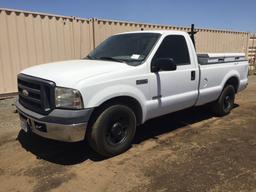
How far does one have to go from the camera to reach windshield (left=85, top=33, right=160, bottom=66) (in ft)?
16.1

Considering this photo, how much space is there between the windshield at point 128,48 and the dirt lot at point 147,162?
149 centimetres

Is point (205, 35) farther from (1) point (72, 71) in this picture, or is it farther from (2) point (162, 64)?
(1) point (72, 71)

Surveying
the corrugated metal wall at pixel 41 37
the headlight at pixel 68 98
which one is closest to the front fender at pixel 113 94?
the headlight at pixel 68 98

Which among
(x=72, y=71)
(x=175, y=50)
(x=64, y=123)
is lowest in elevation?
(x=64, y=123)

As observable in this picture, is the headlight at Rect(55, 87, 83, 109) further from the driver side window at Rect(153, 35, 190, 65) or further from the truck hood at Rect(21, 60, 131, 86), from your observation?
the driver side window at Rect(153, 35, 190, 65)

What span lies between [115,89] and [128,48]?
4.00ft

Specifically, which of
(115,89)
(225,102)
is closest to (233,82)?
(225,102)

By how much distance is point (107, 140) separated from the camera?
4.38 metres

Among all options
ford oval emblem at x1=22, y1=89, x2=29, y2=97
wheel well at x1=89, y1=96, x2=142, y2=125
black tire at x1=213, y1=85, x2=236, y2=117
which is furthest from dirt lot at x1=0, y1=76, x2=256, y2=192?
ford oval emblem at x1=22, y1=89, x2=29, y2=97

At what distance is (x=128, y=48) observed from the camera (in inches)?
205

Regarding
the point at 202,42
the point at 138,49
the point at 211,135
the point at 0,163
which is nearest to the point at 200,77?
the point at 211,135

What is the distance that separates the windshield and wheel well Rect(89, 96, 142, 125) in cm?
59

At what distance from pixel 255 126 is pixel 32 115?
4.53m

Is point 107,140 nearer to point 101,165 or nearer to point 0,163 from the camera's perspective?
point 101,165
